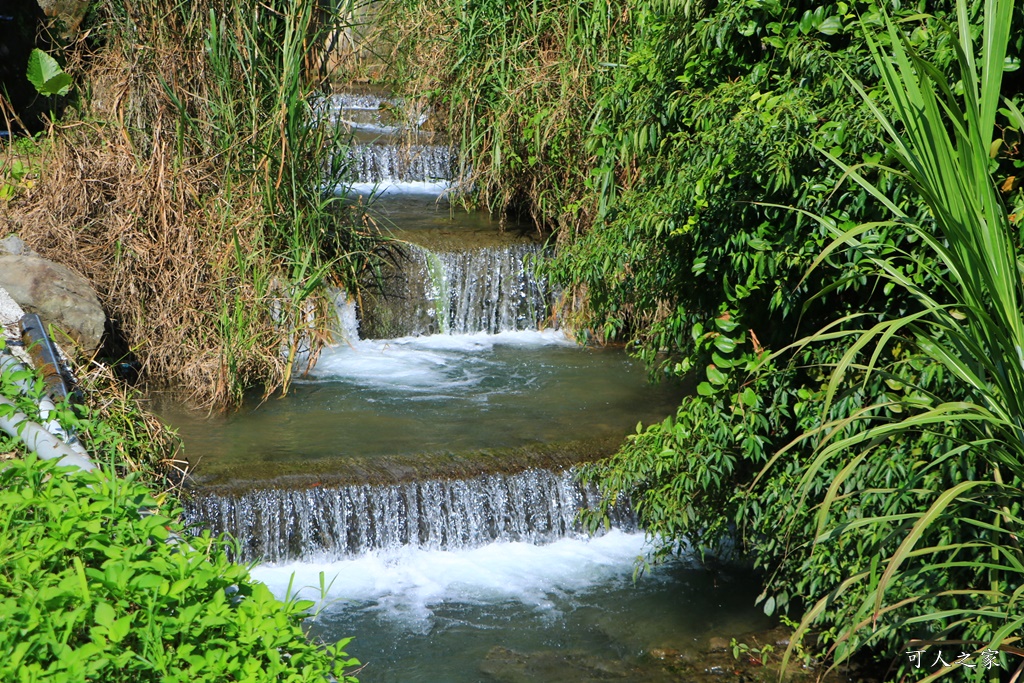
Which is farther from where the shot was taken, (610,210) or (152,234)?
(152,234)

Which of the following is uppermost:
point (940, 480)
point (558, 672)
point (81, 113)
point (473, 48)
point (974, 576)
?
point (473, 48)

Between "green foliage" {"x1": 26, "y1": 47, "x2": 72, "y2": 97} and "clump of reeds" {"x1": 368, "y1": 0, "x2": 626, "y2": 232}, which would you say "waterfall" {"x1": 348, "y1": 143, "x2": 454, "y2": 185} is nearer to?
"clump of reeds" {"x1": 368, "y1": 0, "x2": 626, "y2": 232}

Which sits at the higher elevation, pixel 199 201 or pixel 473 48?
pixel 473 48

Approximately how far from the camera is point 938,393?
3432mm

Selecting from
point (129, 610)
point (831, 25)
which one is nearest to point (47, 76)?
point (831, 25)

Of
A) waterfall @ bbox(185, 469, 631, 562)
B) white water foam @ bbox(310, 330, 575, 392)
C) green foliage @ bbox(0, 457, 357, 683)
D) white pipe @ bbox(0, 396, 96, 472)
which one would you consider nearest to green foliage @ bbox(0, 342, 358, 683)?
green foliage @ bbox(0, 457, 357, 683)

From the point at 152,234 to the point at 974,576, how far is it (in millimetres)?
5530

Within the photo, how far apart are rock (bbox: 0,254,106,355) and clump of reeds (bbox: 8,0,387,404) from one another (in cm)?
54

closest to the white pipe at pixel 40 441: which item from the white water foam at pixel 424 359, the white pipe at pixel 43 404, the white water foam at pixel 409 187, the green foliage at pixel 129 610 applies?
the white pipe at pixel 43 404

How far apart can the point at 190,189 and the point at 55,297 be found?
4.27 ft

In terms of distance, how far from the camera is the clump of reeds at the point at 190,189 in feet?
22.0

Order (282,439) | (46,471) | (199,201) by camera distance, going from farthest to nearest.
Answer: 1. (199,201)
2. (282,439)
3. (46,471)

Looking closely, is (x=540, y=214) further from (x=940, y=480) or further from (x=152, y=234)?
(x=940, y=480)

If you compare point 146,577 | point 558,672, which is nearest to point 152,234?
point 558,672
